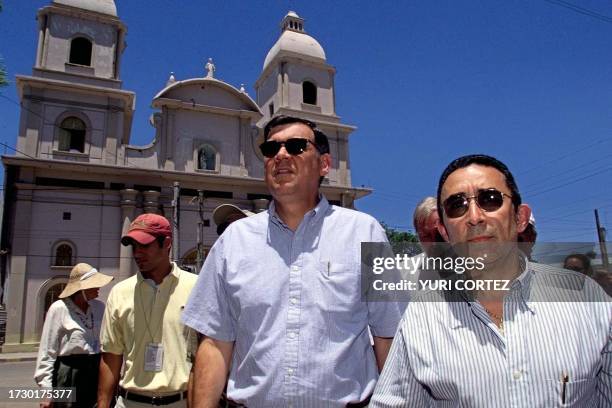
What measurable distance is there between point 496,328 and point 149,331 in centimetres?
238

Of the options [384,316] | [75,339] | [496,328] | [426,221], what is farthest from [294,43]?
[496,328]

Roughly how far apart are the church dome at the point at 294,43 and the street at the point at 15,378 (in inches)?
779

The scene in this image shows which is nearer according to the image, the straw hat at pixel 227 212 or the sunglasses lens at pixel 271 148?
the sunglasses lens at pixel 271 148

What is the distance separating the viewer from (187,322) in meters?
2.07

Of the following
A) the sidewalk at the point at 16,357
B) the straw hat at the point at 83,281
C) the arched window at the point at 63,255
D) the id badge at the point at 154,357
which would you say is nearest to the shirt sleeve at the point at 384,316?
the id badge at the point at 154,357

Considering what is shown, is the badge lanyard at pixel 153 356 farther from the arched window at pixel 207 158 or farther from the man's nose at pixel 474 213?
the arched window at pixel 207 158

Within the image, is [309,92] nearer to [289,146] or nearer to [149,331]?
[149,331]

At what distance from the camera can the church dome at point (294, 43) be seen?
26.0m

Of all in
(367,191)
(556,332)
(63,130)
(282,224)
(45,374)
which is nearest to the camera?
(556,332)

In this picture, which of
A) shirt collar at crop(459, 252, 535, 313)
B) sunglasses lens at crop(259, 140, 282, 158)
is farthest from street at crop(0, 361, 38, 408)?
shirt collar at crop(459, 252, 535, 313)

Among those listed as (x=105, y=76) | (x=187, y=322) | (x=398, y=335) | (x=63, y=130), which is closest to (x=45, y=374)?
(x=187, y=322)

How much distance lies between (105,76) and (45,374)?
2058cm

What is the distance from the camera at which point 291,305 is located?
193cm

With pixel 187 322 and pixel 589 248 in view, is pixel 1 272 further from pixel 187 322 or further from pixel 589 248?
pixel 589 248
